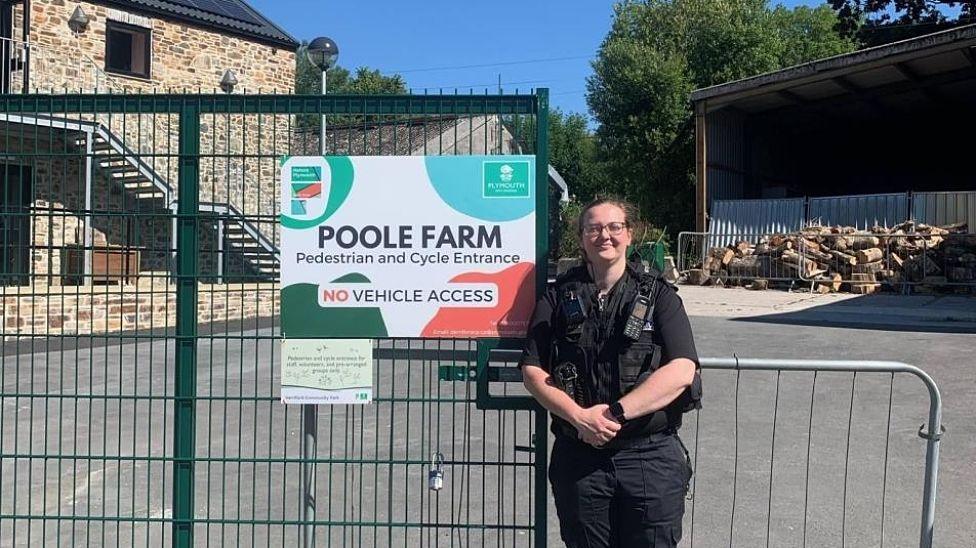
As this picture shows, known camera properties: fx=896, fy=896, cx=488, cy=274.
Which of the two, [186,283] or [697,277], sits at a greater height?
[186,283]

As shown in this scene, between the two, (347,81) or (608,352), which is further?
(347,81)

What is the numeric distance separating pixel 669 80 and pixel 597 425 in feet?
107

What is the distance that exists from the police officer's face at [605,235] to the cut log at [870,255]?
824 inches

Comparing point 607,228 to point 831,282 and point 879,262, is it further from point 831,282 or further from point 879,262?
point 879,262

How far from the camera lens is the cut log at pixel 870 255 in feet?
73.4

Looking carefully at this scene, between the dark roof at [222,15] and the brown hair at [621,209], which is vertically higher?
the dark roof at [222,15]

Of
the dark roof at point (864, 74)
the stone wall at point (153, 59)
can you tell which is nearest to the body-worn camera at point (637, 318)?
the stone wall at point (153, 59)

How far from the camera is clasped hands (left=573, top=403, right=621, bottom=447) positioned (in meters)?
3.16

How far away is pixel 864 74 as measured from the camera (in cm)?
2611

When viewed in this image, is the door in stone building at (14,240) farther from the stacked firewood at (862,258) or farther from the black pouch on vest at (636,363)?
the stacked firewood at (862,258)

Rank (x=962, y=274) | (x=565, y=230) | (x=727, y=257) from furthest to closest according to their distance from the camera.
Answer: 1. (x=727, y=257)
2. (x=962, y=274)
3. (x=565, y=230)

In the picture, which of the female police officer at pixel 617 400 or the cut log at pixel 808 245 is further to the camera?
the cut log at pixel 808 245

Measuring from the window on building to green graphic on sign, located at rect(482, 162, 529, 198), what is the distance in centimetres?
2114

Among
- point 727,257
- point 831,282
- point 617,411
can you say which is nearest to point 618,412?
point 617,411
